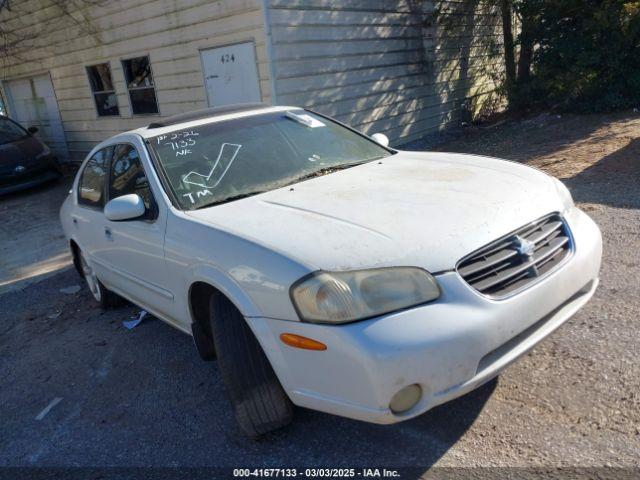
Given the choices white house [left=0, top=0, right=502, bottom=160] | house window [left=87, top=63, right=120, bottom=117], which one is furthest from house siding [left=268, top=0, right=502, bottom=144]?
house window [left=87, top=63, right=120, bottom=117]

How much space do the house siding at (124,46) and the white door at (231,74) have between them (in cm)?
12

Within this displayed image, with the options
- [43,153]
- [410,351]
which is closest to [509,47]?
[43,153]

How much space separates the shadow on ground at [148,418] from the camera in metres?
2.70

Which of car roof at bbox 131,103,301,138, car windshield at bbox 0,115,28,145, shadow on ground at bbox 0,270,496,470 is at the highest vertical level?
car roof at bbox 131,103,301,138

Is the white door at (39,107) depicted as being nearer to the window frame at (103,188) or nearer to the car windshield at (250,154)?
the window frame at (103,188)

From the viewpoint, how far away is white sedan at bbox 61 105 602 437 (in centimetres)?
226

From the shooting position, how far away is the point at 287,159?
3697mm

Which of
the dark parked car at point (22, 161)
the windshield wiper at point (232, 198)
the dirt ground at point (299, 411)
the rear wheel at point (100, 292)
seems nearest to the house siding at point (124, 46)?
the dark parked car at point (22, 161)

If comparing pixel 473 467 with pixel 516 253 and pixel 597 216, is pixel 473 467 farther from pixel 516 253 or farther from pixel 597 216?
pixel 597 216

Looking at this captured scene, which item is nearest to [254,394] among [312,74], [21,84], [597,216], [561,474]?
[561,474]

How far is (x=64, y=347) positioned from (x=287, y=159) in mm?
2381

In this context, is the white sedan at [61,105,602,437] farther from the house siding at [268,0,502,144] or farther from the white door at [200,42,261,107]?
the house siding at [268,0,502,144]

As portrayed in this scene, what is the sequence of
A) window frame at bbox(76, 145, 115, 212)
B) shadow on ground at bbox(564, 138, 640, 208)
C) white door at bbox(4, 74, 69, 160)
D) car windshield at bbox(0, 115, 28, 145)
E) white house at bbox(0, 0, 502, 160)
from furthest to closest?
white door at bbox(4, 74, 69, 160), car windshield at bbox(0, 115, 28, 145), white house at bbox(0, 0, 502, 160), shadow on ground at bbox(564, 138, 640, 208), window frame at bbox(76, 145, 115, 212)

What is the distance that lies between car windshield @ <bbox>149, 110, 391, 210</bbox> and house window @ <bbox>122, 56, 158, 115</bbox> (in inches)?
287
